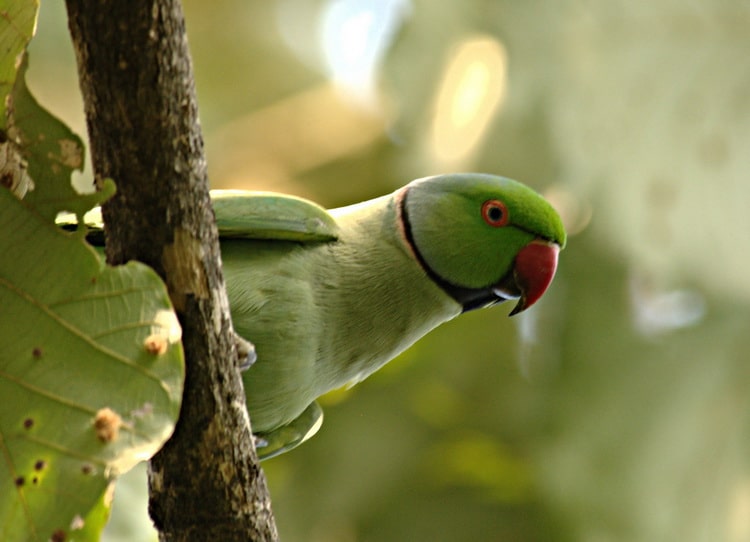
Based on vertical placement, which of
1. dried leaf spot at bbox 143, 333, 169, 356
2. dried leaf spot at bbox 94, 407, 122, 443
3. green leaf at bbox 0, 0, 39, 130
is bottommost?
dried leaf spot at bbox 94, 407, 122, 443

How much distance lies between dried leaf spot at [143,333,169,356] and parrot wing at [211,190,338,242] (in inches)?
32.8

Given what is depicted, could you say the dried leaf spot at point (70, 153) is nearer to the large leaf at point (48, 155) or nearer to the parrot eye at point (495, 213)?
the large leaf at point (48, 155)

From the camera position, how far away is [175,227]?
2012 millimetres

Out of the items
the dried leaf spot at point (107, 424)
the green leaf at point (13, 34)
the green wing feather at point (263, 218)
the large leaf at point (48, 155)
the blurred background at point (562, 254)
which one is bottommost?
the blurred background at point (562, 254)

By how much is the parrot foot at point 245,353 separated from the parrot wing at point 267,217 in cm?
34

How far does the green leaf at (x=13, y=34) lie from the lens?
1.88m

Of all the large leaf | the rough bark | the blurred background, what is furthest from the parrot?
the blurred background

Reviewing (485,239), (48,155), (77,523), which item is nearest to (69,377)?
(77,523)

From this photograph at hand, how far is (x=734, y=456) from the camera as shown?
5.15m

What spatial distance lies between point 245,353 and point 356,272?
0.54 meters

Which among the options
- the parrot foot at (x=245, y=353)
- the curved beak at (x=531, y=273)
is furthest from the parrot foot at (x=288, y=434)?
the curved beak at (x=531, y=273)

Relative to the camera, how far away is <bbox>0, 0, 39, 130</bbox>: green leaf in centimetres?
188

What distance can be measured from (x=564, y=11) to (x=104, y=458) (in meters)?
4.31

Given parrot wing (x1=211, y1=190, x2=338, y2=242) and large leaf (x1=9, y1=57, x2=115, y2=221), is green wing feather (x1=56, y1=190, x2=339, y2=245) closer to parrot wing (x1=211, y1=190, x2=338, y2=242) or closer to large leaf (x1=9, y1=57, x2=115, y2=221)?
parrot wing (x1=211, y1=190, x2=338, y2=242)
